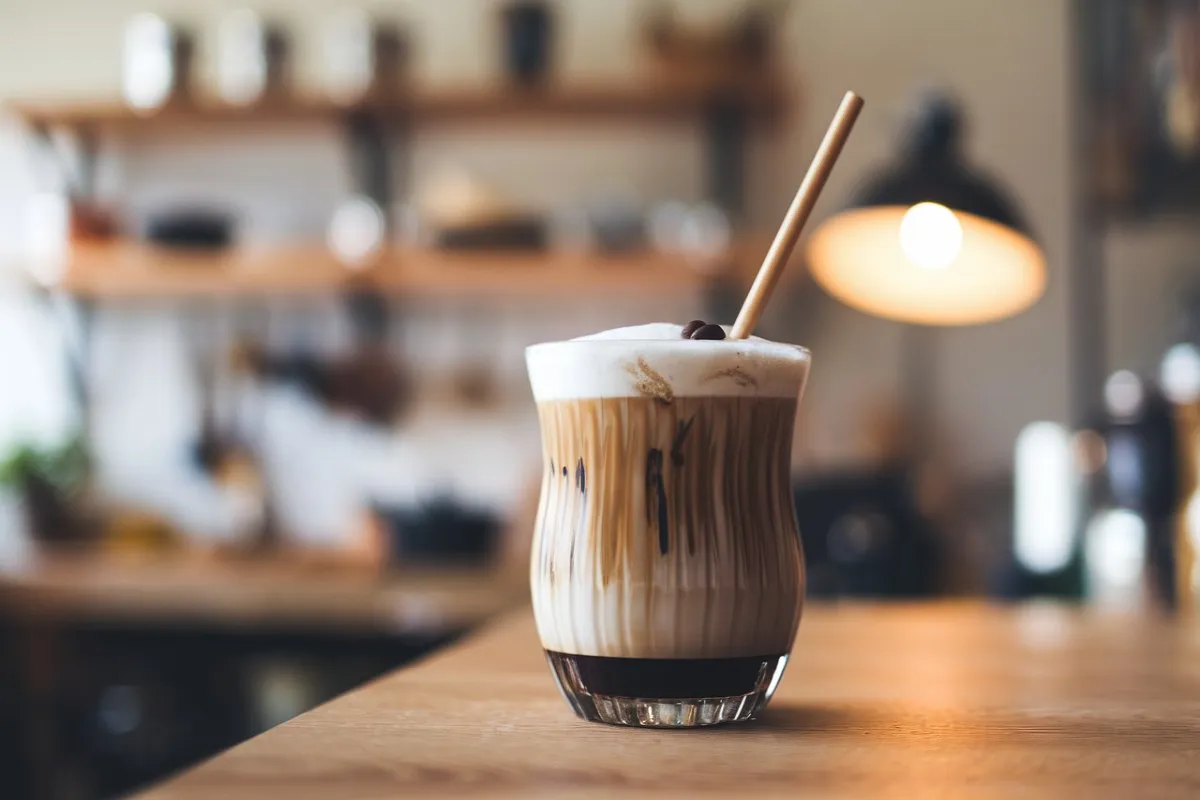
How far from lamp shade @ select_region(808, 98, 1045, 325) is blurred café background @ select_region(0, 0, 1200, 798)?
1.18 meters

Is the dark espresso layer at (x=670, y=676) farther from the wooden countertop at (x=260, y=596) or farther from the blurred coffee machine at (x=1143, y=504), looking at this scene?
the wooden countertop at (x=260, y=596)

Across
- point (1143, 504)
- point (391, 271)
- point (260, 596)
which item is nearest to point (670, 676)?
point (1143, 504)

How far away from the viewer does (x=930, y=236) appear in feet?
4.56

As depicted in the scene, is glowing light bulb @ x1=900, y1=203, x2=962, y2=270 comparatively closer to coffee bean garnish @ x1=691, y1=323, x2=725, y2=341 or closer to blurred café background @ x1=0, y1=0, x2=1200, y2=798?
coffee bean garnish @ x1=691, y1=323, x2=725, y2=341

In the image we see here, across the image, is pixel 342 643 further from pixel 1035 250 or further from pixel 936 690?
pixel 936 690

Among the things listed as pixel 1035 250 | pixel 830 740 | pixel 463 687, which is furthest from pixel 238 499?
pixel 830 740

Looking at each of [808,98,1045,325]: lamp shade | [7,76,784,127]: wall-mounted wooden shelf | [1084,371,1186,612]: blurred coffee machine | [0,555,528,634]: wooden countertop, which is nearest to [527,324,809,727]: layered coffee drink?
[808,98,1045,325]: lamp shade

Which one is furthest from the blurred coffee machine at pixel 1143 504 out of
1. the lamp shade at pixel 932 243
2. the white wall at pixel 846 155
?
the white wall at pixel 846 155

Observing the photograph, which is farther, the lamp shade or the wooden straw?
the lamp shade

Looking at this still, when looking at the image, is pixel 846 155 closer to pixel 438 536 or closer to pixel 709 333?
pixel 438 536

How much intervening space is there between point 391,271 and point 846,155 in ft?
4.03

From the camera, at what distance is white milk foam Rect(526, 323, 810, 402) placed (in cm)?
61

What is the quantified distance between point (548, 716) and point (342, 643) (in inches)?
94.1

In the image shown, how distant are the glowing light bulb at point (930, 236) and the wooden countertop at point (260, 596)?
144cm
